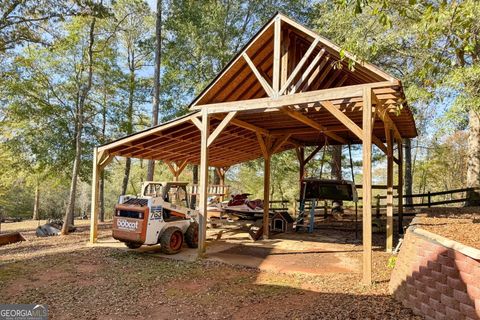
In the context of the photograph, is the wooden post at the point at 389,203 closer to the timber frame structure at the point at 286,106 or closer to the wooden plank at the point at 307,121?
the timber frame structure at the point at 286,106

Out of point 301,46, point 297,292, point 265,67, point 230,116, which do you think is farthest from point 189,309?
point 301,46

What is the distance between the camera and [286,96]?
7.11 metres

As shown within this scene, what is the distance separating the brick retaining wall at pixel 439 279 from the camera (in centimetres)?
330

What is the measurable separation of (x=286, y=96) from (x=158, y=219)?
14.4 ft

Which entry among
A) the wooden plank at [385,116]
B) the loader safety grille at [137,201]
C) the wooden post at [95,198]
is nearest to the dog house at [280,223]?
the wooden plank at [385,116]

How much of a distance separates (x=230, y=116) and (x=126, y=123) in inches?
510

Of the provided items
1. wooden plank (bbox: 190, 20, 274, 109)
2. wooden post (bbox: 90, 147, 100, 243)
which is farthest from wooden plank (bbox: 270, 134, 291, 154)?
wooden post (bbox: 90, 147, 100, 243)

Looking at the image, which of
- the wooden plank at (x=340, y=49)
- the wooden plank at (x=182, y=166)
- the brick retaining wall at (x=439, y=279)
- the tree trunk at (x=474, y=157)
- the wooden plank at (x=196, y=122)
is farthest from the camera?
the wooden plank at (x=182, y=166)

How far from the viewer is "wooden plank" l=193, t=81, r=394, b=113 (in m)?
6.20

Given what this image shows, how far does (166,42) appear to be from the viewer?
18.5m

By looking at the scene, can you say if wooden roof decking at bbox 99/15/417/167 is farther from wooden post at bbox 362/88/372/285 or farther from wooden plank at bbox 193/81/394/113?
wooden post at bbox 362/88/372/285

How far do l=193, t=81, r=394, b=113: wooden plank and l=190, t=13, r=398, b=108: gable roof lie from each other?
50 cm

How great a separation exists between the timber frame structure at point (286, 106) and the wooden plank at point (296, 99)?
2 cm

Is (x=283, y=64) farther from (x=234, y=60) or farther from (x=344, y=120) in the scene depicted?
(x=344, y=120)
